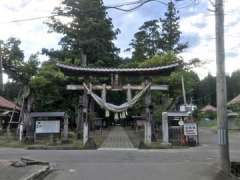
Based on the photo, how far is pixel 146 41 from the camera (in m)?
71.3

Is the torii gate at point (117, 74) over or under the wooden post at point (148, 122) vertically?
over

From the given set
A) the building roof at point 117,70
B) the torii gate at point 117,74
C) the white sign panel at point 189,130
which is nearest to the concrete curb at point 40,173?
the torii gate at point 117,74

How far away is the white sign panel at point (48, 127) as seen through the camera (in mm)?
28219

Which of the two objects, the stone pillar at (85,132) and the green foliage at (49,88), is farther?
the green foliage at (49,88)

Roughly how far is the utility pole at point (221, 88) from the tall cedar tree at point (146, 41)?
5338 cm

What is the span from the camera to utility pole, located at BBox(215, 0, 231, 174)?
45.6 ft

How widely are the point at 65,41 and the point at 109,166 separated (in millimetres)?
38249

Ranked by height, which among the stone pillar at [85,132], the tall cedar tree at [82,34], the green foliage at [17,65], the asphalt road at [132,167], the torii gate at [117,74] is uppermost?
the tall cedar tree at [82,34]

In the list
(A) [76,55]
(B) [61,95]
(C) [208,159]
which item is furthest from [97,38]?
(C) [208,159]

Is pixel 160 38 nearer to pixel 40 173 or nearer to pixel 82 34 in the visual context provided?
pixel 82 34

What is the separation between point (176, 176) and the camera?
42.4ft

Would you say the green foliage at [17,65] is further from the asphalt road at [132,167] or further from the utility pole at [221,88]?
the utility pole at [221,88]

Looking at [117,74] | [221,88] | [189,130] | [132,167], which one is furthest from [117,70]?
[221,88]

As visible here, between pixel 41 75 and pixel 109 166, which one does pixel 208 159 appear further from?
pixel 41 75
